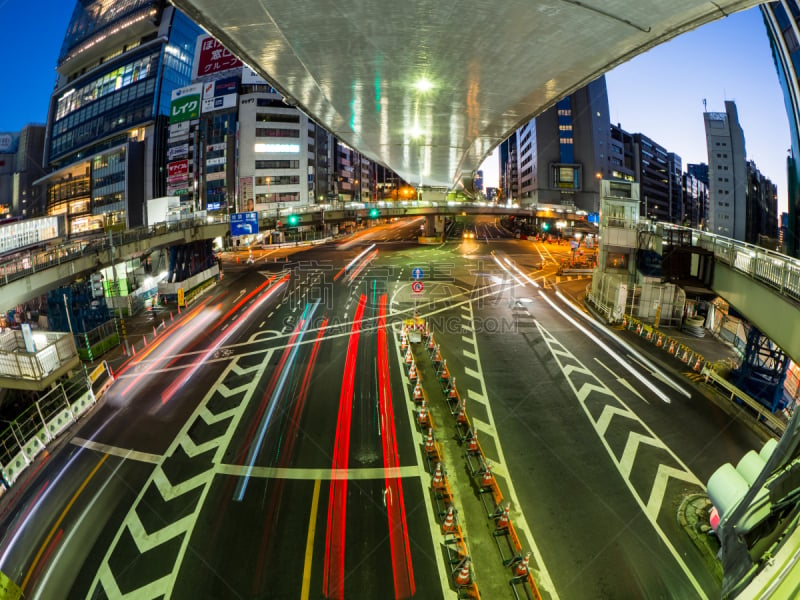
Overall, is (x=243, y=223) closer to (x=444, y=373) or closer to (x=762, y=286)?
(x=444, y=373)

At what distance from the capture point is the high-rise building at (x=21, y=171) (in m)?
91.2

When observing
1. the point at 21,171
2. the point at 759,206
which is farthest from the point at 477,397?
the point at 21,171

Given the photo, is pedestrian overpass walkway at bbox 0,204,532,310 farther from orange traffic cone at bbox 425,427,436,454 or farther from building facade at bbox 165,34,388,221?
building facade at bbox 165,34,388,221

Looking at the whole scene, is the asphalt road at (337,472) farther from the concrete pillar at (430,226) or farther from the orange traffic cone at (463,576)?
the concrete pillar at (430,226)

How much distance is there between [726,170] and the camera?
184 ft

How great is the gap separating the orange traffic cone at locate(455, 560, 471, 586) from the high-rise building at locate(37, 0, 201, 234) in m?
84.5

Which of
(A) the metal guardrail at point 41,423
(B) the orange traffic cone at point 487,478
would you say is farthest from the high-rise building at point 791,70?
(A) the metal guardrail at point 41,423

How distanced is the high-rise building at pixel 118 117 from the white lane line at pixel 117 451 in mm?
73313

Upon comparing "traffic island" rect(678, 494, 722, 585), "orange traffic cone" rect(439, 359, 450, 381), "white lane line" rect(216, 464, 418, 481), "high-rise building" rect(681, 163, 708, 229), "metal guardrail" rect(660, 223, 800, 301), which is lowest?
"traffic island" rect(678, 494, 722, 585)

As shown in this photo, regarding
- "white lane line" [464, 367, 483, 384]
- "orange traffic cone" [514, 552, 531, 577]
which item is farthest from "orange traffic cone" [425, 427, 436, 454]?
"white lane line" [464, 367, 483, 384]

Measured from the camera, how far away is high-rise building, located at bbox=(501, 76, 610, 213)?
100688 mm

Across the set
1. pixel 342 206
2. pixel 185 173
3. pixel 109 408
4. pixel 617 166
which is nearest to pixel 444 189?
pixel 342 206

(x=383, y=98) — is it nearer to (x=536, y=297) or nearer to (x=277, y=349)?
(x=277, y=349)

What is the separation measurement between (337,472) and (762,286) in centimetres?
1463
